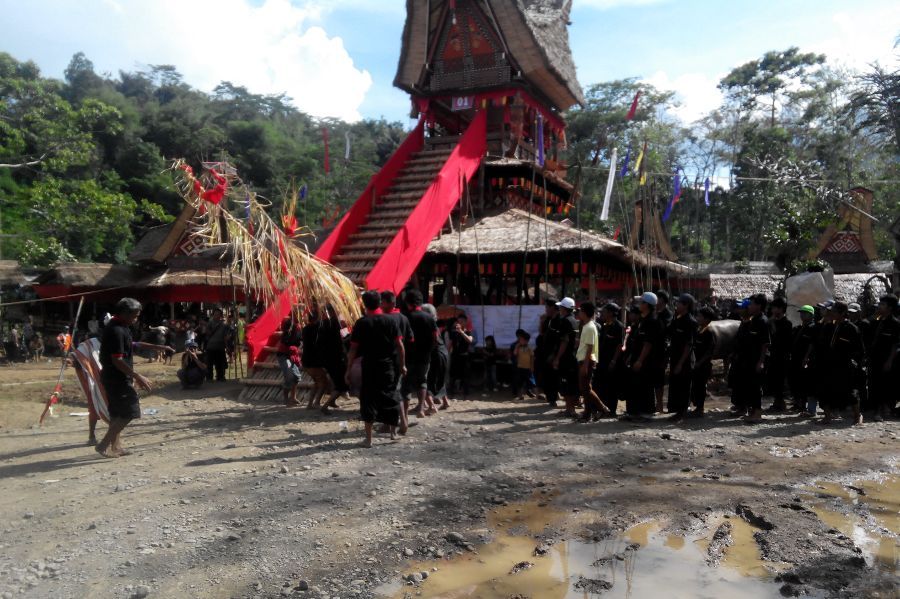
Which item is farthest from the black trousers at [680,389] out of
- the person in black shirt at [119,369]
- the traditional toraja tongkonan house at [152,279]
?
the traditional toraja tongkonan house at [152,279]

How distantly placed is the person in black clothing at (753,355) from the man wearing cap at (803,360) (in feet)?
2.59

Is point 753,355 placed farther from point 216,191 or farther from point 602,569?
point 216,191

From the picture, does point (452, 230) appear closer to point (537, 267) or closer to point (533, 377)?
point (537, 267)

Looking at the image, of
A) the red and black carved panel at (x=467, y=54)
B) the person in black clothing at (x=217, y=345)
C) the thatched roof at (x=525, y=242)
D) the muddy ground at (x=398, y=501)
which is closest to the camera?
the muddy ground at (x=398, y=501)

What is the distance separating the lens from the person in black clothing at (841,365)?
808cm

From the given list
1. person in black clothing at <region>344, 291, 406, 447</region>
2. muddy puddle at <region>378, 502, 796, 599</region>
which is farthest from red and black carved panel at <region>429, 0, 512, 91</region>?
muddy puddle at <region>378, 502, 796, 599</region>

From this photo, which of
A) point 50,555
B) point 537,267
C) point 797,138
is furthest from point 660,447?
point 797,138

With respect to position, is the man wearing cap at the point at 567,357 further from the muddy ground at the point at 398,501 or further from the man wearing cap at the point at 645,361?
the man wearing cap at the point at 645,361

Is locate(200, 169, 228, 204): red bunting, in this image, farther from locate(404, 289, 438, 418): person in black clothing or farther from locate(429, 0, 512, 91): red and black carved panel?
locate(429, 0, 512, 91): red and black carved panel

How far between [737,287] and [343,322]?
12660 mm

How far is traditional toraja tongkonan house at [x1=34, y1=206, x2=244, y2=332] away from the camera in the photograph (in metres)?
20.7

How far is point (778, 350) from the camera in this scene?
8773 mm

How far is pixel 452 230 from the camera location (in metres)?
12.6

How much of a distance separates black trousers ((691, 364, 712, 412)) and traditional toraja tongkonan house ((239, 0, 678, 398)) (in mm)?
3042
